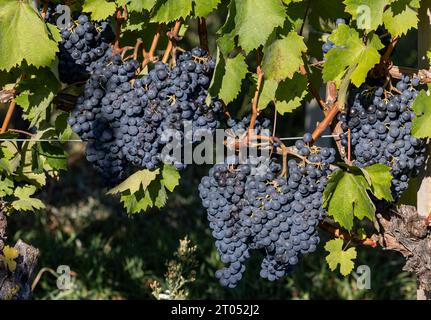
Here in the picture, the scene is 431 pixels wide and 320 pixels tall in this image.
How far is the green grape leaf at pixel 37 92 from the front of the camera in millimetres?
2635

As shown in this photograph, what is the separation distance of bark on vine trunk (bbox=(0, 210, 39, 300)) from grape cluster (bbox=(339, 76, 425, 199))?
4.07 feet

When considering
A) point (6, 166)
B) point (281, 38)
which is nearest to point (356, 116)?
point (281, 38)

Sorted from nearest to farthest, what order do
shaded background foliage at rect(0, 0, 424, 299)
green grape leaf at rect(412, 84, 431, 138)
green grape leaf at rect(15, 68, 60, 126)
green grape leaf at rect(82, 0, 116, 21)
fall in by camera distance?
1. green grape leaf at rect(412, 84, 431, 138)
2. green grape leaf at rect(82, 0, 116, 21)
3. green grape leaf at rect(15, 68, 60, 126)
4. shaded background foliage at rect(0, 0, 424, 299)

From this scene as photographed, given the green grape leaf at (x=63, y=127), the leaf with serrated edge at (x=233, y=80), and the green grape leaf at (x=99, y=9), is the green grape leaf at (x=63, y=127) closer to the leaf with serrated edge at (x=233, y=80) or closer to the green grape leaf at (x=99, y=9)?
the green grape leaf at (x=99, y=9)

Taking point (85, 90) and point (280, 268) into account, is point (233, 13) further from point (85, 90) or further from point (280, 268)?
point (280, 268)

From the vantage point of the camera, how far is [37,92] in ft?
8.69

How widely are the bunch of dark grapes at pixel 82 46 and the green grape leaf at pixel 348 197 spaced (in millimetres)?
882

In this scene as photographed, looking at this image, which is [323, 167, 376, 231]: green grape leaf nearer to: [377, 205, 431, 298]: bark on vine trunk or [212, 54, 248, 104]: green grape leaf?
[377, 205, 431, 298]: bark on vine trunk

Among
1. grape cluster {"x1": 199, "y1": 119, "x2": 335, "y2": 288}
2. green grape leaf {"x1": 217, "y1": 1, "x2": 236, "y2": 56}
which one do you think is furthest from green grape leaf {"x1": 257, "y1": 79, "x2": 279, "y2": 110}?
green grape leaf {"x1": 217, "y1": 1, "x2": 236, "y2": 56}

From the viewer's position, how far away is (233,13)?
7.73 feet

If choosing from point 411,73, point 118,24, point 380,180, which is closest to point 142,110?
point 118,24

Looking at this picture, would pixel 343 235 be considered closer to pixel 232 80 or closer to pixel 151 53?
pixel 232 80

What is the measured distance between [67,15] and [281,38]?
0.74 m

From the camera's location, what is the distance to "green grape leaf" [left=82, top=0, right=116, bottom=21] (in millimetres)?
2529
